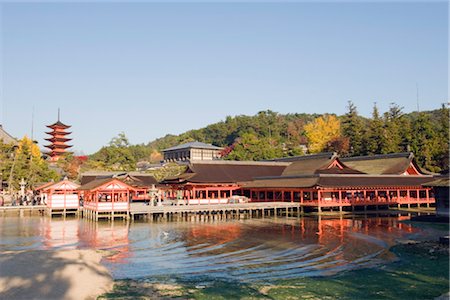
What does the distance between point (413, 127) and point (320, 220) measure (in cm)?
3476

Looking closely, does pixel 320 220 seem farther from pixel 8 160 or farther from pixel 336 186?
pixel 8 160

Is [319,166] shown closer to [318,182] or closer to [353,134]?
[318,182]

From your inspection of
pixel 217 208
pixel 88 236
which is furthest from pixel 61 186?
pixel 88 236

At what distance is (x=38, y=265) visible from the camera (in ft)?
57.3

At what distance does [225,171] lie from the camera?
50188 mm

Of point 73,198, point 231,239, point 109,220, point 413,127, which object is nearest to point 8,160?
point 73,198

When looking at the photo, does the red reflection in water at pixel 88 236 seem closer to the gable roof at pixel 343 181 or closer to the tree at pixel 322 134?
the gable roof at pixel 343 181

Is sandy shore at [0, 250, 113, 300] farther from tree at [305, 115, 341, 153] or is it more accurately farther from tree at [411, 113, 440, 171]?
tree at [305, 115, 341, 153]

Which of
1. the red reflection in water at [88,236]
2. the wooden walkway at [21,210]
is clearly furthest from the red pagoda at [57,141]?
the red reflection in water at [88,236]

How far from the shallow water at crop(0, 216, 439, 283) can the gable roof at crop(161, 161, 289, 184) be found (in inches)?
443

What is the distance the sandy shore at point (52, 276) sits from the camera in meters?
13.8

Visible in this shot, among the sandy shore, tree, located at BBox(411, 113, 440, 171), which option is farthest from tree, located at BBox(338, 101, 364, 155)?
the sandy shore

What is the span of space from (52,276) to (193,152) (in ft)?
263

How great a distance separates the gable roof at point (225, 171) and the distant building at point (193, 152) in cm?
3913
